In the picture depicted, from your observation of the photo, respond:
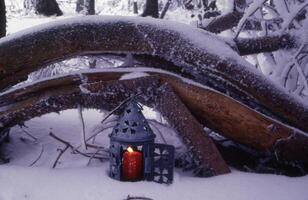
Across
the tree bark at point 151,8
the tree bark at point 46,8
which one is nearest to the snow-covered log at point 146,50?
the tree bark at point 151,8

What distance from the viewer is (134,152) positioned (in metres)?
2.26

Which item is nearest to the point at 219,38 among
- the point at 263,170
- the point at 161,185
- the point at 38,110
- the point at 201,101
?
the point at 201,101

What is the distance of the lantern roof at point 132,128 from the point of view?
221 centimetres

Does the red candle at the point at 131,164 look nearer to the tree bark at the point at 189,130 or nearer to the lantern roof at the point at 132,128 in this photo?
the lantern roof at the point at 132,128

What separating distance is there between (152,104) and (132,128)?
11.4 inches

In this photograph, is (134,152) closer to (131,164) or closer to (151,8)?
(131,164)

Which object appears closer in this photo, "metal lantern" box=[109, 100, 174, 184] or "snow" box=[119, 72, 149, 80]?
"metal lantern" box=[109, 100, 174, 184]

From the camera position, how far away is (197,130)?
2.40 metres

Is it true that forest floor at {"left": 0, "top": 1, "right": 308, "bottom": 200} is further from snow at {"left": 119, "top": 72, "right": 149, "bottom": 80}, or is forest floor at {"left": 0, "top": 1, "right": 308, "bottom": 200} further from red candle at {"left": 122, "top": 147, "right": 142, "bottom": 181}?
snow at {"left": 119, "top": 72, "right": 149, "bottom": 80}

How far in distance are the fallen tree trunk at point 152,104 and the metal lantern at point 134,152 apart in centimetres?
23

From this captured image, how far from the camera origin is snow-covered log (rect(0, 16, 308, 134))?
2.47 meters

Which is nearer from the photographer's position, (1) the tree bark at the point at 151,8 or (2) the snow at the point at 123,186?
(2) the snow at the point at 123,186

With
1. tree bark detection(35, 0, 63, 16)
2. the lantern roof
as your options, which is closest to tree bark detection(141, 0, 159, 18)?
tree bark detection(35, 0, 63, 16)

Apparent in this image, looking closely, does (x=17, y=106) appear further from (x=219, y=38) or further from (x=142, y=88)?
(x=219, y=38)
